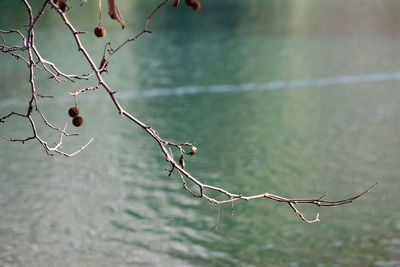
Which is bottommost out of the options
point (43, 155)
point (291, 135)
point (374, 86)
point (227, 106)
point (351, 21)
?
point (43, 155)

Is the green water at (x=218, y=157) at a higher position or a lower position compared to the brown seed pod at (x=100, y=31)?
higher

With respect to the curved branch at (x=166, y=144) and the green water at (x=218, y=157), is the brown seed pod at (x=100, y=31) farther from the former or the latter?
the green water at (x=218, y=157)

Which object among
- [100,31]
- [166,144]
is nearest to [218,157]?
[166,144]

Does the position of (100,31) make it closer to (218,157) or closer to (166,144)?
(166,144)

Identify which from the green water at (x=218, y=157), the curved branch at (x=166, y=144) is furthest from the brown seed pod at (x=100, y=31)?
the green water at (x=218, y=157)

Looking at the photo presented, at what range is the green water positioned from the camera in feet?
19.7

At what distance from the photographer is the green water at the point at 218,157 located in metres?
6.00

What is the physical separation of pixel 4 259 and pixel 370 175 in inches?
137

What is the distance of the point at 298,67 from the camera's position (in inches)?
500

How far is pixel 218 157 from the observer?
8.16 metres

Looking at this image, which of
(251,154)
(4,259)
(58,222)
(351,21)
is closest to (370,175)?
(251,154)

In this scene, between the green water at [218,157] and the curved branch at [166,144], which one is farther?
the green water at [218,157]

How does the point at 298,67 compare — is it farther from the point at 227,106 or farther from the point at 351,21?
the point at 351,21

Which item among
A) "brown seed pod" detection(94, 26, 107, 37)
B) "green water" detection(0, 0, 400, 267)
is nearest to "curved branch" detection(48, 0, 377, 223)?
"brown seed pod" detection(94, 26, 107, 37)
